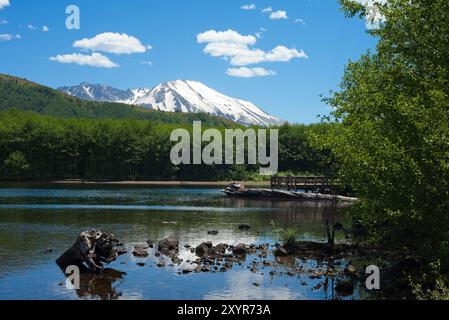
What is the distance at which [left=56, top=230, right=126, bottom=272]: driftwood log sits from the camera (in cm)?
3466

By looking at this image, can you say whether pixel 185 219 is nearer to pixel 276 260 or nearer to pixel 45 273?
pixel 276 260

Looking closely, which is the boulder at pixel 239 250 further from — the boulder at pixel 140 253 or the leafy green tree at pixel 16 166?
the leafy green tree at pixel 16 166

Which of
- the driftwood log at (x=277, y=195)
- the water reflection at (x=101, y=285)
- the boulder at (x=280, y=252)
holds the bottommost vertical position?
the water reflection at (x=101, y=285)

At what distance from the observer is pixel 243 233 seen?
169 feet

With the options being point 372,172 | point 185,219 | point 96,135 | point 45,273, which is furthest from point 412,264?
point 96,135

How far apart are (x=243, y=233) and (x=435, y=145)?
2816cm

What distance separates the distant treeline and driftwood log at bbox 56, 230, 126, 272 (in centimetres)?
12556

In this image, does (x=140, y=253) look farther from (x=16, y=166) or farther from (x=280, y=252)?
(x=16, y=166)

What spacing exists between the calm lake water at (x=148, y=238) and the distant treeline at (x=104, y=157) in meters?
75.2

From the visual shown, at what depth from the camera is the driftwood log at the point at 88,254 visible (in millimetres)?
34656

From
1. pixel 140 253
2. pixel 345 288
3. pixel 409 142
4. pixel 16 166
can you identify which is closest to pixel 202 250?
pixel 140 253

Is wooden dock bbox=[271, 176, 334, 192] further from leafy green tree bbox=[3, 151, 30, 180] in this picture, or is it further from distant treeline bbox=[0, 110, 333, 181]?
leafy green tree bbox=[3, 151, 30, 180]

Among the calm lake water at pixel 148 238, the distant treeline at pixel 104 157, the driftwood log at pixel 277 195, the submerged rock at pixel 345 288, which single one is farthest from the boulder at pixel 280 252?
the distant treeline at pixel 104 157

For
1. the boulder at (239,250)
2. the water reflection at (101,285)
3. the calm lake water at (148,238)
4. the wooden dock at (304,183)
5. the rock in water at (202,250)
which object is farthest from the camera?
the wooden dock at (304,183)
